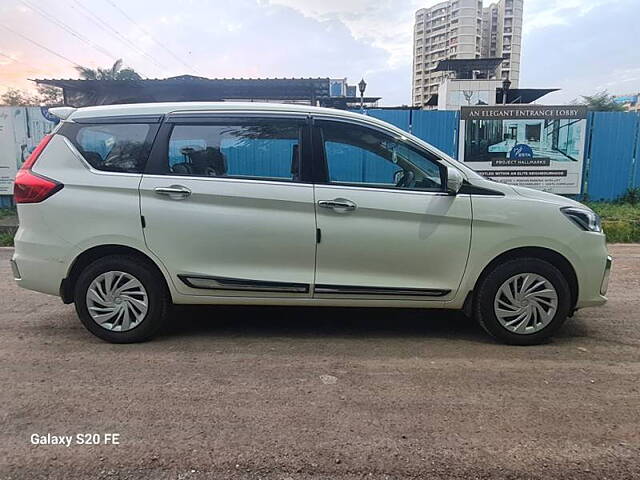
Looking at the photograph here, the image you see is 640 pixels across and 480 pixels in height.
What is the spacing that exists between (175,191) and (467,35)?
483ft

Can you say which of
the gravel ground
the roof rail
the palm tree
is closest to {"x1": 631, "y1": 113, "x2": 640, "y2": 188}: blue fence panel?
the gravel ground

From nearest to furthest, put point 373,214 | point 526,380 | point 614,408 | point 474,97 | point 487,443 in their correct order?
point 487,443 → point 614,408 → point 526,380 → point 373,214 → point 474,97

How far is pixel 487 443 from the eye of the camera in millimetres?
2637

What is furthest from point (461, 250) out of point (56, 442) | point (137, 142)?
point (56, 442)

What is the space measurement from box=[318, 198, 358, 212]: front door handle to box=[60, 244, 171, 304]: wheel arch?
1.44 meters

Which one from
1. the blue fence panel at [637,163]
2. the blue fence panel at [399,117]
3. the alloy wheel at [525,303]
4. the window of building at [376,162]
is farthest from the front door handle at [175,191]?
the blue fence panel at [637,163]

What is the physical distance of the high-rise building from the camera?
134 metres

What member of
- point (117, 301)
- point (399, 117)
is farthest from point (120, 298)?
point (399, 117)

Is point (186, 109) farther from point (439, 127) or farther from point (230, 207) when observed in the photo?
point (439, 127)

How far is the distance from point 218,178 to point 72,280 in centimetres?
147

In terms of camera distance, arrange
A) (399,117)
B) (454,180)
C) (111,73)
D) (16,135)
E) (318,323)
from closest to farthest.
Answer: (454,180), (318,323), (16,135), (399,117), (111,73)

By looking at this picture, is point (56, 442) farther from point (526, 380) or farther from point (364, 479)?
point (526, 380)

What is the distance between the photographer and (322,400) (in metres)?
3.09

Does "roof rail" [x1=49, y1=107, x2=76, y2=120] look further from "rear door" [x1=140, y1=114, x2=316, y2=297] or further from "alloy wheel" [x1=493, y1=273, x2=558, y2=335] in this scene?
"alloy wheel" [x1=493, y1=273, x2=558, y2=335]
